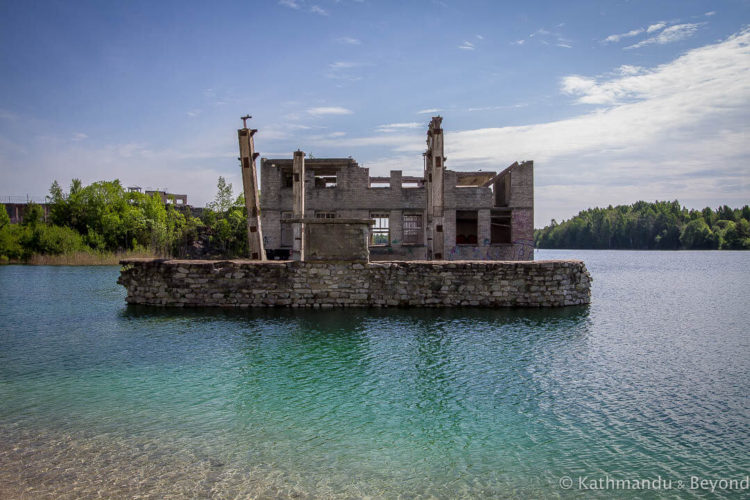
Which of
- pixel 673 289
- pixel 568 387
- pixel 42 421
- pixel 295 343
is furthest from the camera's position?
pixel 673 289

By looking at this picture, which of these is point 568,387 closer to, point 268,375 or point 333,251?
point 268,375

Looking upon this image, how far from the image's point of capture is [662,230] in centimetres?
9612

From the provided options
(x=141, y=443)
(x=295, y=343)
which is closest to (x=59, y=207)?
(x=295, y=343)

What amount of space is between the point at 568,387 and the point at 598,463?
2.50 metres

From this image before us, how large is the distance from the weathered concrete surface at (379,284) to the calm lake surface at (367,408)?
2337 mm

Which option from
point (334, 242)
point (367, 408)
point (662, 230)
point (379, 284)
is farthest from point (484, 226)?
point (662, 230)

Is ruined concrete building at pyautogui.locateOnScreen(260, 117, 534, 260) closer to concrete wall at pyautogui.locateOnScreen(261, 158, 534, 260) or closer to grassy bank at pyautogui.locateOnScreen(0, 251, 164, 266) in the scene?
concrete wall at pyautogui.locateOnScreen(261, 158, 534, 260)

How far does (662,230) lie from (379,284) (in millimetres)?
100792

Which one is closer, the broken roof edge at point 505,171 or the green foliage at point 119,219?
the broken roof edge at point 505,171

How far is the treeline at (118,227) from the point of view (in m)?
40.3

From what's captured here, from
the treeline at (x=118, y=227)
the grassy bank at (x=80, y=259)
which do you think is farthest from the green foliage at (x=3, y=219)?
the grassy bank at (x=80, y=259)

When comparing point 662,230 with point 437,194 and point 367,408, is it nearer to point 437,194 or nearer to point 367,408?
point 437,194

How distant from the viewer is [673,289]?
22.6 m

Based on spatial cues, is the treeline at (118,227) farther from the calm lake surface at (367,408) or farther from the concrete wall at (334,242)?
the calm lake surface at (367,408)
